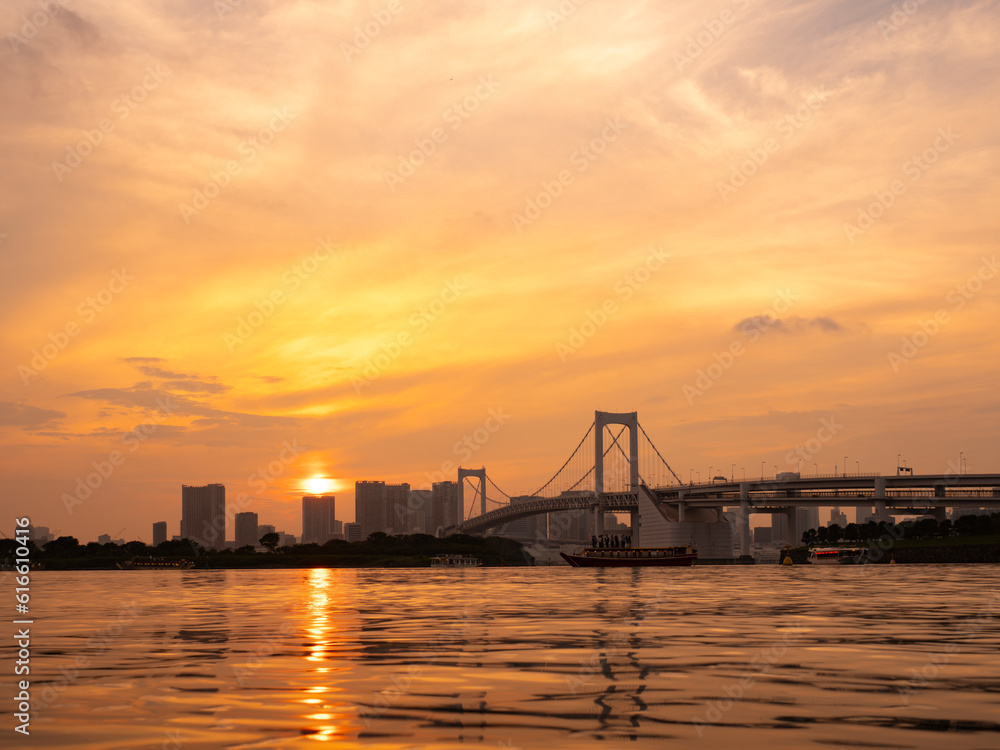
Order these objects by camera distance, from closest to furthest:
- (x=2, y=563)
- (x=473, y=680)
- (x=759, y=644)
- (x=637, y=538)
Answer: (x=473, y=680), (x=759, y=644), (x=637, y=538), (x=2, y=563)

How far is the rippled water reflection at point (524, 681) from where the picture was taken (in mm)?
11961

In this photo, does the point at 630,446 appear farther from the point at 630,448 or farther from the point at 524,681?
the point at 524,681

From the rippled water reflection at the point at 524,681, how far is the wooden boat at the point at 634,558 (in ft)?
336

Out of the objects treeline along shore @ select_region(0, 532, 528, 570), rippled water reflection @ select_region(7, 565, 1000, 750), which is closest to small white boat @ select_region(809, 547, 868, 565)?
treeline along shore @ select_region(0, 532, 528, 570)

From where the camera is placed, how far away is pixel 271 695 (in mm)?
15289

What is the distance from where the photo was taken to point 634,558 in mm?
136625

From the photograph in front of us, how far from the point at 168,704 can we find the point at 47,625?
66.2ft

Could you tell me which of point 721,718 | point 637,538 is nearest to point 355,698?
point 721,718

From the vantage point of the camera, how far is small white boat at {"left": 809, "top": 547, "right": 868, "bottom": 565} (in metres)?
144

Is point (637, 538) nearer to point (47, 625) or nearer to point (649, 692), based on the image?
point (47, 625)

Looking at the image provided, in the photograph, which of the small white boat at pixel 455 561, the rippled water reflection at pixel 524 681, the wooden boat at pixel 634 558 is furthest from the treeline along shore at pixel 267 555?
the rippled water reflection at pixel 524 681

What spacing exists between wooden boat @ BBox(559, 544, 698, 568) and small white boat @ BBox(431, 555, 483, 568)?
41813mm

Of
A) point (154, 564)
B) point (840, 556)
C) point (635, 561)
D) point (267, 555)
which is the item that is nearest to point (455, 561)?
point (267, 555)

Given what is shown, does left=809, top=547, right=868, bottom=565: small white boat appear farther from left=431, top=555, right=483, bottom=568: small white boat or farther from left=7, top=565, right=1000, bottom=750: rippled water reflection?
left=7, top=565, right=1000, bottom=750: rippled water reflection
